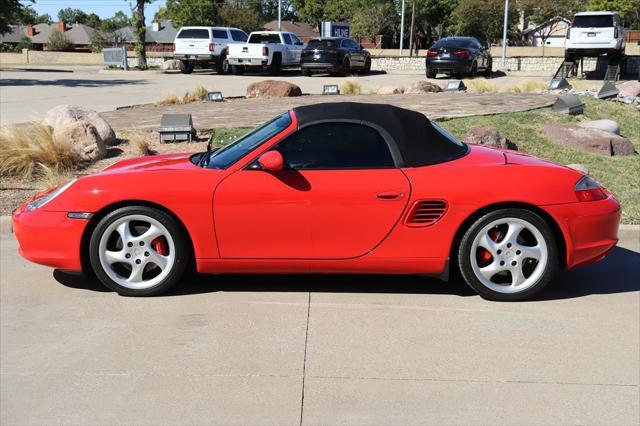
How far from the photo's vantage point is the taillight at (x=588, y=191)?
16.7 feet

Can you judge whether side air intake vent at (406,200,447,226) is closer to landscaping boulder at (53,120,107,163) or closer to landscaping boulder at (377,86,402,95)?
landscaping boulder at (53,120,107,163)

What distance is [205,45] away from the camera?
30.6 m

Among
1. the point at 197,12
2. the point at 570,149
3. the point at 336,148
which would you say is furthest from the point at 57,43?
the point at 336,148

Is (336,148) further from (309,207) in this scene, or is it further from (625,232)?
(625,232)

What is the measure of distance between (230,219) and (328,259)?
2.42ft

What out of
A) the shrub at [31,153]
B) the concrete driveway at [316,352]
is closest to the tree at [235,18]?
the shrub at [31,153]

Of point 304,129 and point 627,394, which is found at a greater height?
point 304,129

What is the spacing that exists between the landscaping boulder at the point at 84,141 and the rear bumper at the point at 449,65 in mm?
20133

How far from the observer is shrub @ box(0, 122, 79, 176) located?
8.41 meters

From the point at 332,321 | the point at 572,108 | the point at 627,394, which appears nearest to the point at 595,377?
the point at 627,394

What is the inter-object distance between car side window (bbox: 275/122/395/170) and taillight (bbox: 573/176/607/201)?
4.40ft

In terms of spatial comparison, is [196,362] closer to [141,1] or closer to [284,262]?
[284,262]

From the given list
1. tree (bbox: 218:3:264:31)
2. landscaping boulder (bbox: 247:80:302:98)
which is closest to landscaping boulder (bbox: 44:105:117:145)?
landscaping boulder (bbox: 247:80:302:98)

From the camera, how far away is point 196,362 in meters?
4.15
